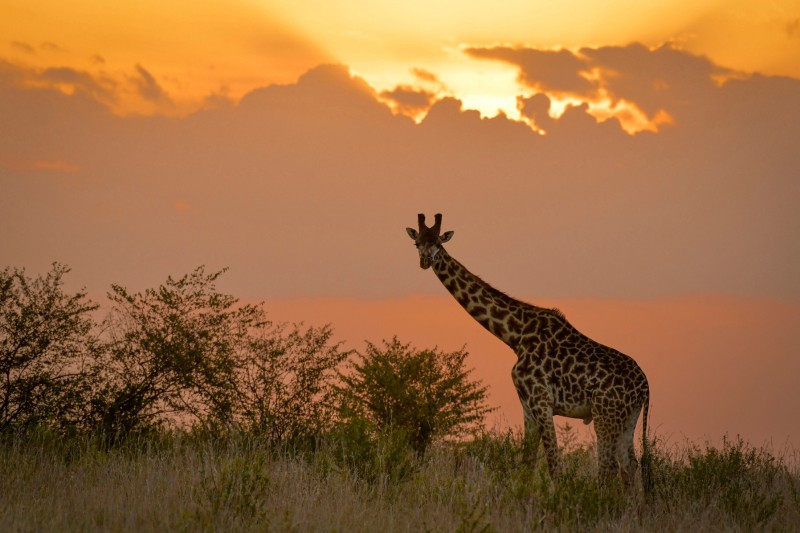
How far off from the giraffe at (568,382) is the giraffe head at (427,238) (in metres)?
0.02

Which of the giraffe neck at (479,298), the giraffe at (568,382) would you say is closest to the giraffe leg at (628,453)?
the giraffe at (568,382)

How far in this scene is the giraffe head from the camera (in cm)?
1603

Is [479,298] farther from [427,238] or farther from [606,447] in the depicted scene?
[606,447]

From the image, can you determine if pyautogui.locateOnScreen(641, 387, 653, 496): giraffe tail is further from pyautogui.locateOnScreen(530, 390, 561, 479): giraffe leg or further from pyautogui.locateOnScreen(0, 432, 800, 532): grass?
pyautogui.locateOnScreen(530, 390, 561, 479): giraffe leg

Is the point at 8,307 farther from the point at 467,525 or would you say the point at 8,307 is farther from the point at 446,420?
the point at 467,525

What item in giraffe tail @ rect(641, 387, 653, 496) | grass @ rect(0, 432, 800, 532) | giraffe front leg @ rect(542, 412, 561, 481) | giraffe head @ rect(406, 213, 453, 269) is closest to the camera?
grass @ rect(0, 432, 800, 532)

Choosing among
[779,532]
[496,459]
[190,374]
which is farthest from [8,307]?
[779,532]

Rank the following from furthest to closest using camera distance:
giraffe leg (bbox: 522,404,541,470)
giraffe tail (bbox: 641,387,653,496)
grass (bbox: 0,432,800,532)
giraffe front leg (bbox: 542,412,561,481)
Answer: giraffe leg (bbox: 522,404,541,470)
giraffe front leg (bbox: 542,412,561,481)
giraffe tail (bbox: 641,387,653,496)
grass (bbox: 0,432,800,532)

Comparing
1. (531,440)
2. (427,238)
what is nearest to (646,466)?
(531,440)

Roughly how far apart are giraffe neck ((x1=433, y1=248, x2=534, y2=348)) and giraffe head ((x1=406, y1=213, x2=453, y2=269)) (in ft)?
0.98

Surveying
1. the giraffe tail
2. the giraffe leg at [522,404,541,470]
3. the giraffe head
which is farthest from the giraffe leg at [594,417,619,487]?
the giraffe head

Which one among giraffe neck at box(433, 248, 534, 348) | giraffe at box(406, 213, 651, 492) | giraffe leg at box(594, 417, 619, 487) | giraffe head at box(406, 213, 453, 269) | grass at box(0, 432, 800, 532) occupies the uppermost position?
giraffe head at box(406, 213, 453, 269)

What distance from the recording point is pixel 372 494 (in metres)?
13.9

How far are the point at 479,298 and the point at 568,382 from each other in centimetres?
238
